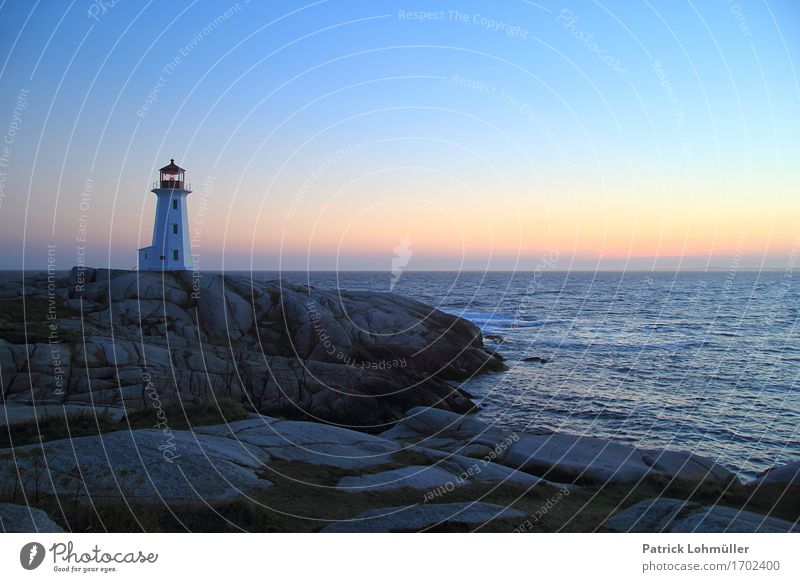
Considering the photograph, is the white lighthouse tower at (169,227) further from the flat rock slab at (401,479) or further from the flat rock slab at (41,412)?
the flat rock slab at (401,479)

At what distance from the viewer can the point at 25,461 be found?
959cm

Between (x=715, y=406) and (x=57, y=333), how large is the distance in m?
36.3

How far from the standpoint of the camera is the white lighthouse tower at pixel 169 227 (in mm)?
43719

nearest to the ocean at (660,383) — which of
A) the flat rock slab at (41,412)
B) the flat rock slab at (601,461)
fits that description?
the flat rock slab at (601,461)

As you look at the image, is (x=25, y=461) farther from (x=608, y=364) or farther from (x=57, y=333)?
(x=608, y=364)

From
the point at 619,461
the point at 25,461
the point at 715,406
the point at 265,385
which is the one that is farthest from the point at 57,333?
the point at 715,406

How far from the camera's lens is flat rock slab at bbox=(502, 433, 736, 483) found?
1483 cm

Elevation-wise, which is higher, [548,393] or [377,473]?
[377,473]
